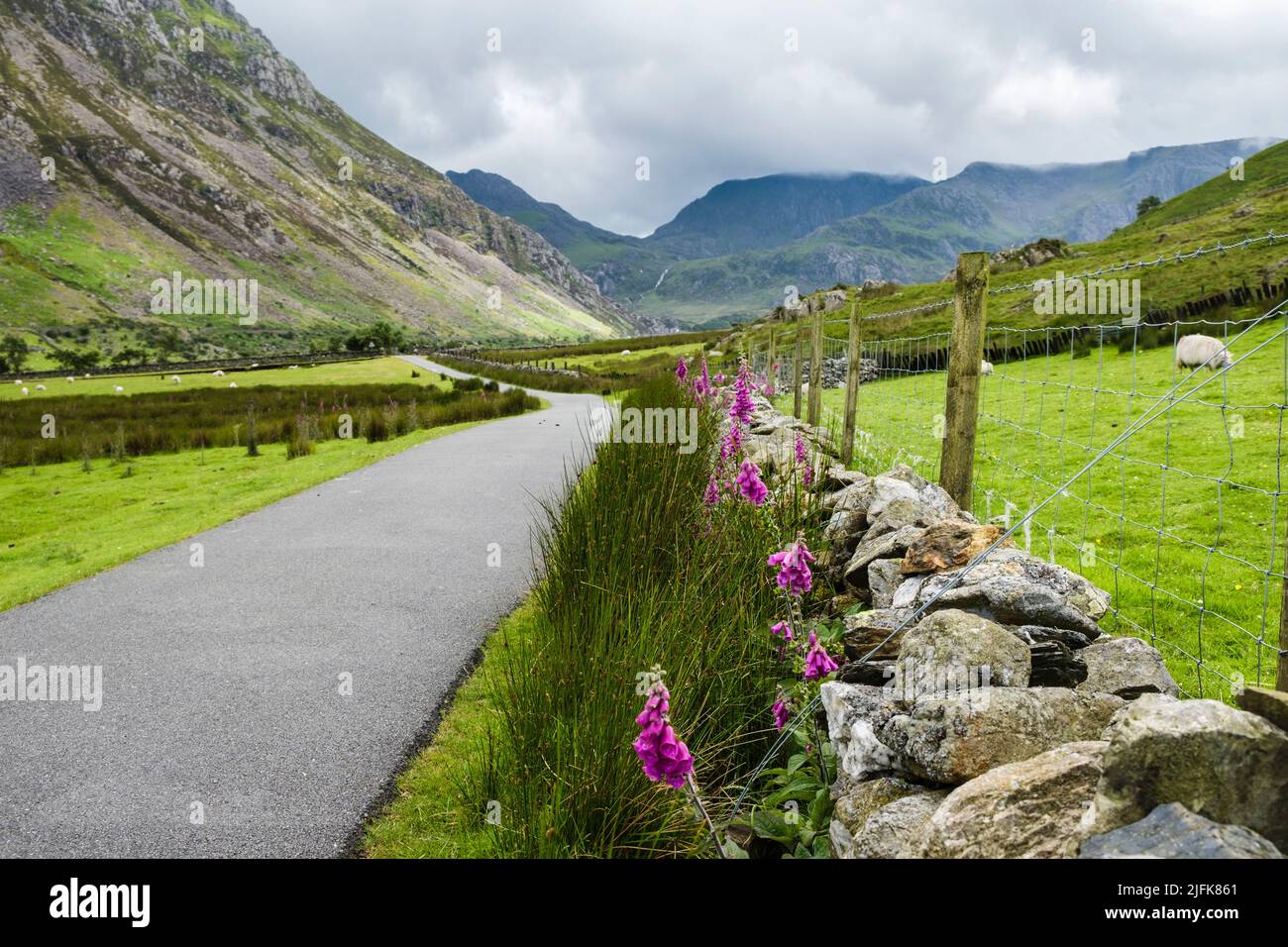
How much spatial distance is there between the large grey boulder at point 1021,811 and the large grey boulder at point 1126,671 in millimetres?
603

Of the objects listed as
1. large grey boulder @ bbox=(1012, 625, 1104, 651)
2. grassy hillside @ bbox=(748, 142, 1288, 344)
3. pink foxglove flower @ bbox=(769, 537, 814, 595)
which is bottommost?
large grey boulder @ bbox=(1012, 625, 1104, 651)

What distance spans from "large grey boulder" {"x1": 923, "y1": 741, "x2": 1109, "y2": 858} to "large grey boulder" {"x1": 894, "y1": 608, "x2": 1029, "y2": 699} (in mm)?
586

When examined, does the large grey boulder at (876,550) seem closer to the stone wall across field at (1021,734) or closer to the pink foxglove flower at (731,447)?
the stone wall across field at (1021,734)

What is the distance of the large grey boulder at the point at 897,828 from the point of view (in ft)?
6.96

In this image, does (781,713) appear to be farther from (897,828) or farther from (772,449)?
(772,449)

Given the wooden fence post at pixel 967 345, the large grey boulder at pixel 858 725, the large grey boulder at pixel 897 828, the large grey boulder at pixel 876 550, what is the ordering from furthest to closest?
1. the wooden fence post at pixel 967 345
2. the large grey boulder at pixel 876 550
3. the large grey boulder at pixel 858 725
4. the large grey boulder at pixel 897 828

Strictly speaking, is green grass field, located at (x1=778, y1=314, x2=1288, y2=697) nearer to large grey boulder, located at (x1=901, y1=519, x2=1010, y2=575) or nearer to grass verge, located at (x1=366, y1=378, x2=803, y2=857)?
large grey boulder, located at (x1=901, y1=519, x2=1010, y2=575)

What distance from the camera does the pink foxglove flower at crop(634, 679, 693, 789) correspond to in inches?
76.6

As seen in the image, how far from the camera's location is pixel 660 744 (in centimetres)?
200

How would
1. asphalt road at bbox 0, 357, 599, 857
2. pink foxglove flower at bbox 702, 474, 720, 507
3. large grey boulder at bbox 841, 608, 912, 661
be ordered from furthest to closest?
pink foxglove flower at bbox 702, 474, 720, 507 → large grey boulder at bbox 841, 608, 912, 661 → asphalt road at bbox 0, 357, 599, 857

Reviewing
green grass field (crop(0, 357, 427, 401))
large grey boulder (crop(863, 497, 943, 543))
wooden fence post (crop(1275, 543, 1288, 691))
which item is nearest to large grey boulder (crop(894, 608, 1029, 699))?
wooden fence post (crop(1275, 543, 1288, 691))

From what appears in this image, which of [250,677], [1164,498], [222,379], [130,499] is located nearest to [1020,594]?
[1164,498]

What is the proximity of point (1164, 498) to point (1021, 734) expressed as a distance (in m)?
3.48

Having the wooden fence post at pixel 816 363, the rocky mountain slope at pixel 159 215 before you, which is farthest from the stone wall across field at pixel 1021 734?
the rocky mountain slope at pixel 159 215
